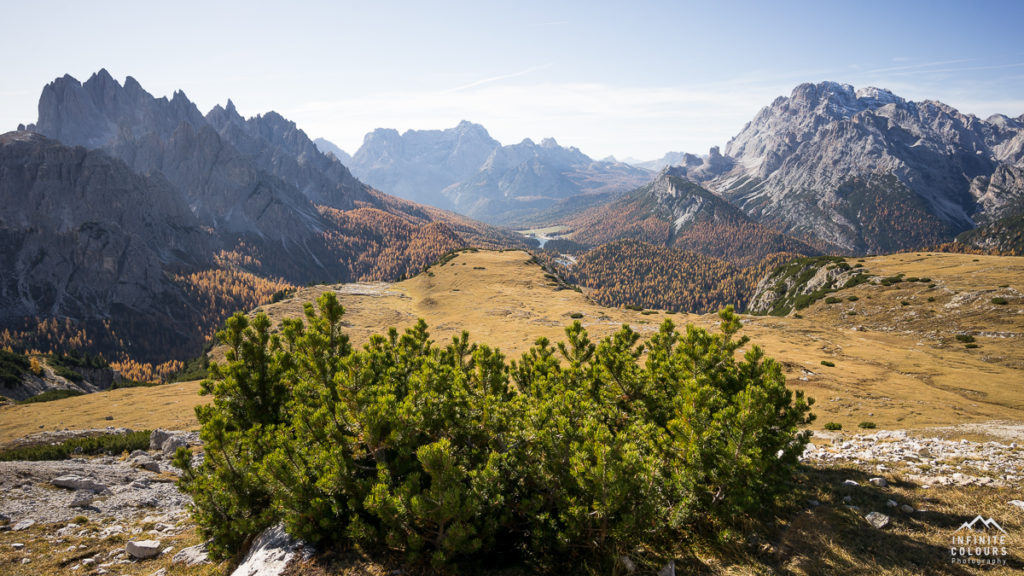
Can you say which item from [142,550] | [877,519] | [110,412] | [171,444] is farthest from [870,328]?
[110,412]

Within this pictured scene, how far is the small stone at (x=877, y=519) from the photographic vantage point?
13.6 meters

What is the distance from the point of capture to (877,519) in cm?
1379

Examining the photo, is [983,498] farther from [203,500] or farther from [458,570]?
[203,500]

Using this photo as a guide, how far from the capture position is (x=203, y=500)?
1305cm

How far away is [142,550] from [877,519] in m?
27.0

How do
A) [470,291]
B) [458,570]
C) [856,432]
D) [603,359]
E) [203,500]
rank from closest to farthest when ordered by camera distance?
[458,570] → [203,500] → [603,359] → [856,432] → [470,291]

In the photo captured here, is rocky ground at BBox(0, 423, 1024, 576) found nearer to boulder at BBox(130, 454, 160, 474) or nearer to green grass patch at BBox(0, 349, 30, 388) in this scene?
boulder at BBox(130, 454, 160, 474)

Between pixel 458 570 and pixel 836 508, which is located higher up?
pixel 458 570

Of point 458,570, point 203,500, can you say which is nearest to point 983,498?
point 458,570

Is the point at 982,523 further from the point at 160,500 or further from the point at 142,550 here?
the point at 160,500

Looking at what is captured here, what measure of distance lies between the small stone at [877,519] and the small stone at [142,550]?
26506 mm

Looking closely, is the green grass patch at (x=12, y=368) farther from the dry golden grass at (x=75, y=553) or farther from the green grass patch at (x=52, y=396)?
the dry golden grass at (x=75, y=553)

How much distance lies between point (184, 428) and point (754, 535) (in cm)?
5374

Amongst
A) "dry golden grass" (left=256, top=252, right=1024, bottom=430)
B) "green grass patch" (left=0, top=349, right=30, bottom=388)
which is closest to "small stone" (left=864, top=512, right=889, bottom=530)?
"dry golden grass" (left=256, top=252, right=1024, bottom=430)
